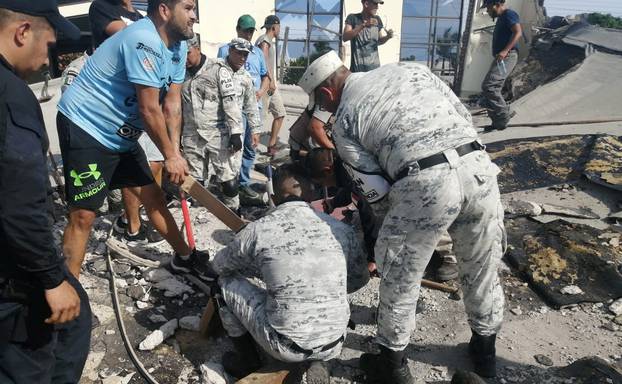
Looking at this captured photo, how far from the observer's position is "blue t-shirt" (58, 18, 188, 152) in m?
2.90

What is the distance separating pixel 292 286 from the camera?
244 centimetres

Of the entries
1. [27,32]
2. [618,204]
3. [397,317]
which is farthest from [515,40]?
[27,32]

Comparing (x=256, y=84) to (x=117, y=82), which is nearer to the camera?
(x=117, y=82)

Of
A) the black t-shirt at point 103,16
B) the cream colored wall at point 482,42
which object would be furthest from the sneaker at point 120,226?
the cream colored wall at point 482,42

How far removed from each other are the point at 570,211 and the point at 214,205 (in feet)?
10.8

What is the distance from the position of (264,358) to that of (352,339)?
58 cm

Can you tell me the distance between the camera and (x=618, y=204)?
15.4 ft

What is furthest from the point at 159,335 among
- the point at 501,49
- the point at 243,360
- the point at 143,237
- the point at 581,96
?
the point at 581,96

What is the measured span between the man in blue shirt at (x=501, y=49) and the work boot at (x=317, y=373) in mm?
5516

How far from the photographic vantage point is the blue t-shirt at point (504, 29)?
22.2ft

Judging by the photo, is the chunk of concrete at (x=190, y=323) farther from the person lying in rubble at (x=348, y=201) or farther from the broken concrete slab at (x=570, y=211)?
the broken concrete slab at (x=570, y=211)

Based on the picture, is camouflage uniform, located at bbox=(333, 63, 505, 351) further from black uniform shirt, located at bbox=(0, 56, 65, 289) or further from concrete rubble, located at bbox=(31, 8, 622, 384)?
black uniform shirt, located at bbox=(0, 56, 65, 289)

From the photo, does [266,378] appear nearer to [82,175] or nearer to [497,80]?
[82,175]

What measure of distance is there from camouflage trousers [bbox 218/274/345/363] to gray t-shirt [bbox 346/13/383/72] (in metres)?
4.65
